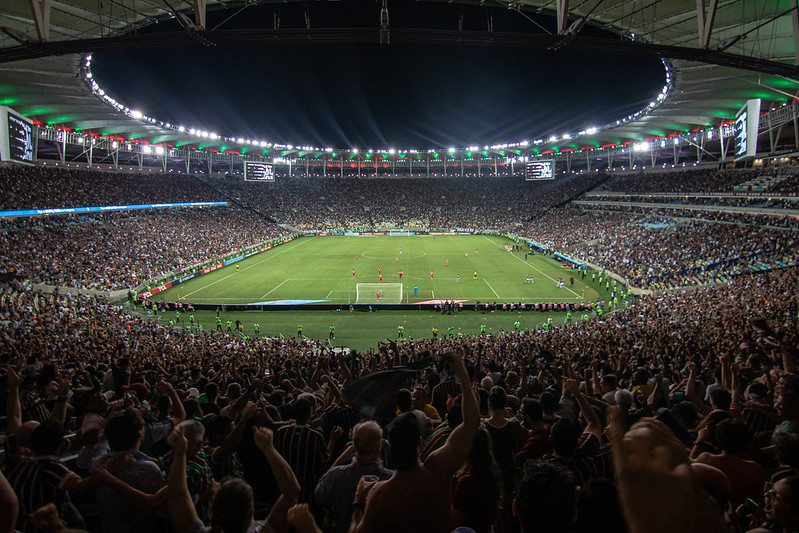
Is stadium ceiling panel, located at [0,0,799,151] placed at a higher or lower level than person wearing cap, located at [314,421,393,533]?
higher

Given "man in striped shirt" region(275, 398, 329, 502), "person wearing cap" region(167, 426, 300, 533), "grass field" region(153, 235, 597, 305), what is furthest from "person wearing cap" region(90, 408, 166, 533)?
"grass field" region(153, 235, 597, 305)

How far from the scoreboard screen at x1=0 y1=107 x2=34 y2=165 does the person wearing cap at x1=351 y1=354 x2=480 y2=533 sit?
32289 millimetres

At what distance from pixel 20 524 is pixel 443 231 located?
87.8 meters

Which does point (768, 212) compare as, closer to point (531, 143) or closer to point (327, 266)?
point (327, 266)

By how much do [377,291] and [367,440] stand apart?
3642 centimetres

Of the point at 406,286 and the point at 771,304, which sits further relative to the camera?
the point at 406,286

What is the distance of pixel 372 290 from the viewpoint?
40.9 meters

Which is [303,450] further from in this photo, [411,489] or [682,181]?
[682,181]

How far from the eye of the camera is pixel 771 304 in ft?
62.7

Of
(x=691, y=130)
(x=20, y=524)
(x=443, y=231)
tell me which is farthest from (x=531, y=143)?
(x=20, y=524)

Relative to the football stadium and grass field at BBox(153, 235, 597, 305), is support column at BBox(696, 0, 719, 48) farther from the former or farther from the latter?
grass field at BBox(153, 235, 597, 305)

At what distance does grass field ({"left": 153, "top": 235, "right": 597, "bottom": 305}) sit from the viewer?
39.1m

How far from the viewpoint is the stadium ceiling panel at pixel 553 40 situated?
41.3 ft

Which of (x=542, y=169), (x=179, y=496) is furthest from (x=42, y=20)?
(x=542, y=169)
